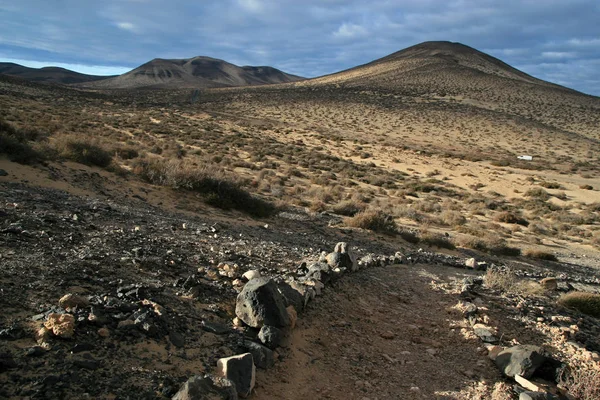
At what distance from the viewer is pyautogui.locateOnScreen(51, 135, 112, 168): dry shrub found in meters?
12.3

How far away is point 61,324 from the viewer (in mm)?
3432

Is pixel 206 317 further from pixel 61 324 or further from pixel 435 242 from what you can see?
pixel 435 242

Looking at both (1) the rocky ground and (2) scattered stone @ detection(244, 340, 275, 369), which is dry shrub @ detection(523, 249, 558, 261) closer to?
(1) the rocky ground

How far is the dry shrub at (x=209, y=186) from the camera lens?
12188mm

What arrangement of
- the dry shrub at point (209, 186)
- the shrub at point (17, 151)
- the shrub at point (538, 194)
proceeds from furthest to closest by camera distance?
the shrub at point (538, 194) → the dry shrub at point (209, 186) → the shrub at point (17, 151)

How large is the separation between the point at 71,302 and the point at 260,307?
1.81m

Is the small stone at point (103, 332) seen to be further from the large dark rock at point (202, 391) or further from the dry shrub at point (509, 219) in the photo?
the dry shrub at point (509, 219)

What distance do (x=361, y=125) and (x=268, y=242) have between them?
4374cm

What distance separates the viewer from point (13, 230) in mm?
5449

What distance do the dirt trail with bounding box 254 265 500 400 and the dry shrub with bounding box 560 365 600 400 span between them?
73cm

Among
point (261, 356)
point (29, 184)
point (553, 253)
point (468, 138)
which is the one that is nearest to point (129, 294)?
point (261, 356)

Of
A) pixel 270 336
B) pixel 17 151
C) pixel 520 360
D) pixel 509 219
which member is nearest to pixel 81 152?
pixel 17 151

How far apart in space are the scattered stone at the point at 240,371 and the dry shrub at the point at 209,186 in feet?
27.7

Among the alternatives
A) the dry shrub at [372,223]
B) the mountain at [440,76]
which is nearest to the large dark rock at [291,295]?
the dry shrub at [372,223]
